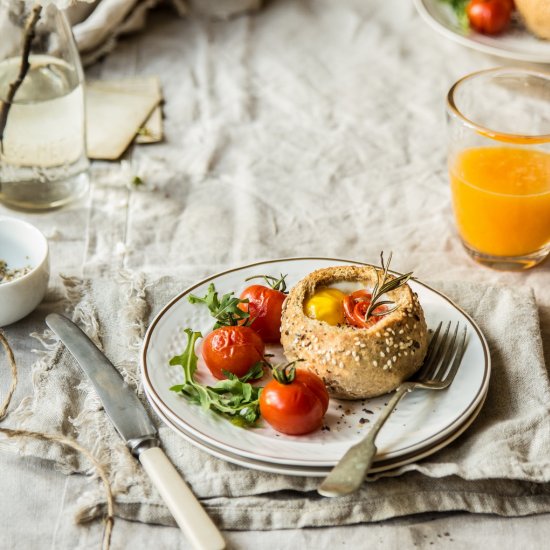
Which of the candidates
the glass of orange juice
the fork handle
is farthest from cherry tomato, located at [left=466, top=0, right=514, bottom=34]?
the fork handle

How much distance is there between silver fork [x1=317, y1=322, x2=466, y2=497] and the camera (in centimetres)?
119

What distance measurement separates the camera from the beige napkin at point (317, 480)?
4.19 feet

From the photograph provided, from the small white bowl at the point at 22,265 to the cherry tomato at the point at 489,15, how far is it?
1.49m

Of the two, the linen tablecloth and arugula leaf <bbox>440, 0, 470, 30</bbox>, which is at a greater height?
arugula leaf <bbox>440, 0, 470, 30</bbox>

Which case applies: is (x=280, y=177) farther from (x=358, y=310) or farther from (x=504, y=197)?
(x=358, y=310)

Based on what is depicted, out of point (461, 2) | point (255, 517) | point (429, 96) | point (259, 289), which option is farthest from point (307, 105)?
point (255, 517)

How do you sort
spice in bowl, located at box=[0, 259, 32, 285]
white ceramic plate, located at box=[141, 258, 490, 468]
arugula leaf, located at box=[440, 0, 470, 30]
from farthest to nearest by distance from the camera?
arugula leaf, located at box=[440, 0, 470, 30] → spice in bowl, located at box=[0, 259, 32, 285] → white ceramic plate, located at box=[141, 258, 490, 468]

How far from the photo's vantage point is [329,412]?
1.39 m

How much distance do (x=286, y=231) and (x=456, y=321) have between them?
0.63 metres

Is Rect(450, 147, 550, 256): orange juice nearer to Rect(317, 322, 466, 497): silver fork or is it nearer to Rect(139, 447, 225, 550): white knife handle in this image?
Rect(317, 322, 466, 497): silver fork

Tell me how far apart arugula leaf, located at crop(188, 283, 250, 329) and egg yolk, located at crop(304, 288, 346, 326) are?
11 cm

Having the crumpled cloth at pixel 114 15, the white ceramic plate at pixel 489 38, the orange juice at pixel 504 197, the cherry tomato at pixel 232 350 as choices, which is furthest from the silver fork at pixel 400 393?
the crumpled cloth at pixel 114 15

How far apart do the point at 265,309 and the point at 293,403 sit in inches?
11.3

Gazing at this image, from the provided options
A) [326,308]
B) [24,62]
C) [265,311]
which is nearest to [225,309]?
[265,311]
